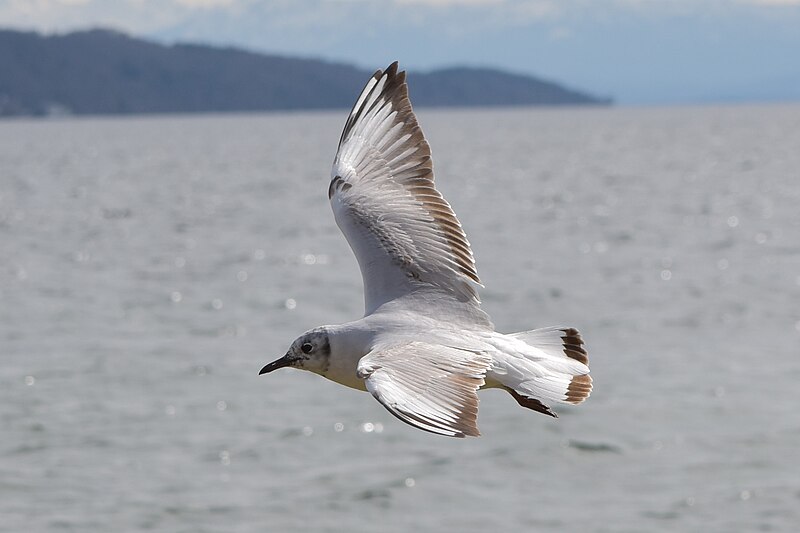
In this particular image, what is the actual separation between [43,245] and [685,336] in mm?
27422

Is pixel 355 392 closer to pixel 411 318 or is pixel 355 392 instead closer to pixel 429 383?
pixel 411 318

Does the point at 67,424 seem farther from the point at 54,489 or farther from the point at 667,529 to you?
the point at 667,529

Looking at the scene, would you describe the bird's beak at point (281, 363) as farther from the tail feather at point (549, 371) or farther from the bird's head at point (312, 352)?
the tail feather at point (549, 371)

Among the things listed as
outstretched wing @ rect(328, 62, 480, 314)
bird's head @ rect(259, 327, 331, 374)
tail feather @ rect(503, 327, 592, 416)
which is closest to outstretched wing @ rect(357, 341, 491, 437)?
tail feather @ rect(503, 327, 592, 416)

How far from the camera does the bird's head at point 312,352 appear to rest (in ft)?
23.1

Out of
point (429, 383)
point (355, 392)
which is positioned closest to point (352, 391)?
point (355, 392)

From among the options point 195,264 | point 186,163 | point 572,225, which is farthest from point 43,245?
point 186,163

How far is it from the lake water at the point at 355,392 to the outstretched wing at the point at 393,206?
332 inches

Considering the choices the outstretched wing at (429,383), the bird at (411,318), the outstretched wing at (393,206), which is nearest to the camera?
the outstretched wing at (429,383)

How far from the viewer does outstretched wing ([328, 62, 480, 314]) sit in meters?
8.22

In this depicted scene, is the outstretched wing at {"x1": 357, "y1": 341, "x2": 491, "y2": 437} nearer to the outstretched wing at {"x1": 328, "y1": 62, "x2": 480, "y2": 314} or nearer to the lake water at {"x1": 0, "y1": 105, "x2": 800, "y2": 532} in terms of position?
the outstretched wing at {"x1": 328, "y1": 62, "x2": 480, "y2": 314}

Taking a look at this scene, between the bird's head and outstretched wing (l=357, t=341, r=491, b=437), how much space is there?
2.00 ft

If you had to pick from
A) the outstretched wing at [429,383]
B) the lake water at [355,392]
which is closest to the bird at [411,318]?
the outstretched wing at [429,383]

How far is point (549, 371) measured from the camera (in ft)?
23.2
